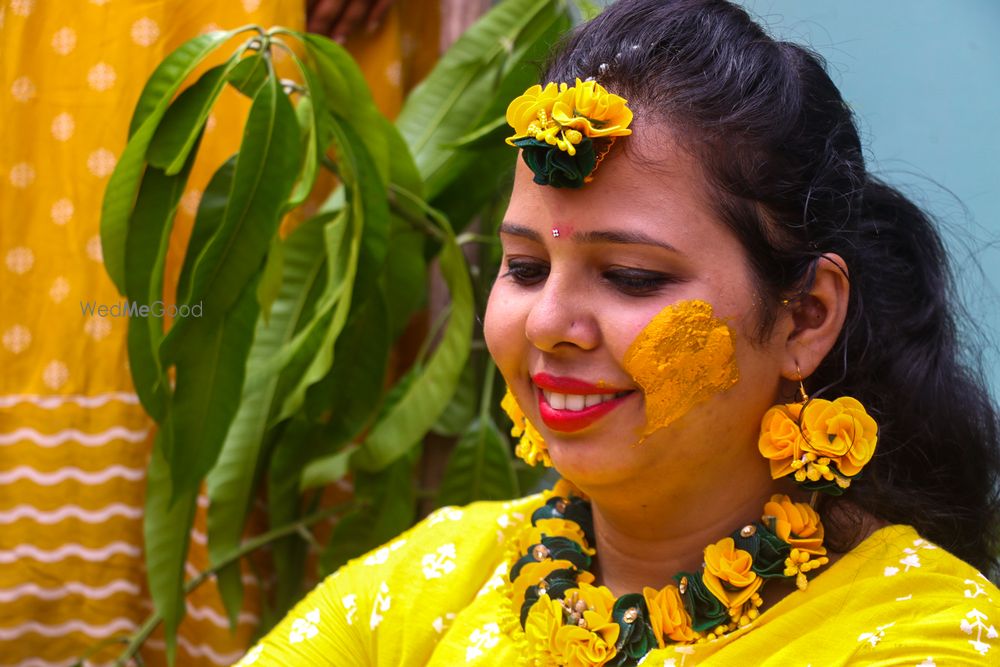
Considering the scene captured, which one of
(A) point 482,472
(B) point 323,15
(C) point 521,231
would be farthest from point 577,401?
(B) point 323,15

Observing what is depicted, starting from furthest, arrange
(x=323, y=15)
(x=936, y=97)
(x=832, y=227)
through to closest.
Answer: (x=323, y=15) → (x=936, y=97) → (x=832, y=227)

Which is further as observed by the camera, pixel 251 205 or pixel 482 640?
pixel 251 205

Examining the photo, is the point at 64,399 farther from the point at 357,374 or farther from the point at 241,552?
the point at 357,374

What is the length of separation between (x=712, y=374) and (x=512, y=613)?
380mm

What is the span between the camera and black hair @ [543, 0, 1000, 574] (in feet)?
3.89

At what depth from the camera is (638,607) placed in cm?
125

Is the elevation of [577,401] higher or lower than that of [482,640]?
higher

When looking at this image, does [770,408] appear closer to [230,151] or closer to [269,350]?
[269,350]

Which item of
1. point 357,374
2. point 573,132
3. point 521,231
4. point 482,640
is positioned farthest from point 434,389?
point 573,132

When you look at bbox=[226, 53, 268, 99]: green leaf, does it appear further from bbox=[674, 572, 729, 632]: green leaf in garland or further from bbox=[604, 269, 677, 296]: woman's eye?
bbox=[674, 572, 729, 632]: green leaf in garland

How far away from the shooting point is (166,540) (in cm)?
188

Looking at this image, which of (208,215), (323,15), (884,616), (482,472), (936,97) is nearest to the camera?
(884,616)

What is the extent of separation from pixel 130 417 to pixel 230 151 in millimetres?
540

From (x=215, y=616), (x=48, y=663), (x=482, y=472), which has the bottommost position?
(x=48, y=663)
